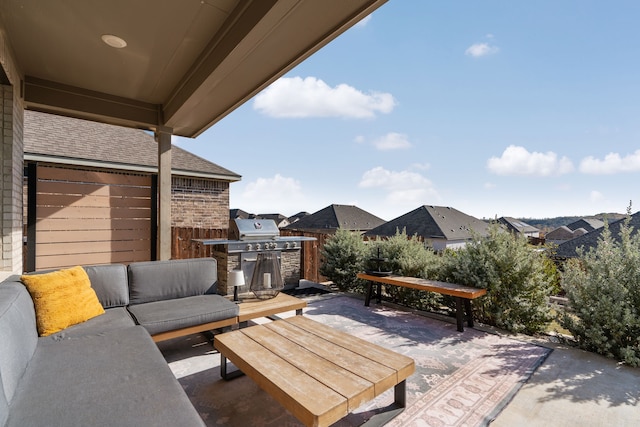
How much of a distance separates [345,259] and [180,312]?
3572mm

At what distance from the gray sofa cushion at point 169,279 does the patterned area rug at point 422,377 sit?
514mm

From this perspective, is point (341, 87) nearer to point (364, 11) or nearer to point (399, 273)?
point (399, 273)

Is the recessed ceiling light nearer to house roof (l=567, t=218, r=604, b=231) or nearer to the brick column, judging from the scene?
the brick column

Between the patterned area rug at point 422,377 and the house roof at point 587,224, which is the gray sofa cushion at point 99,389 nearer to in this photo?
the patterned area rug at point 422,377

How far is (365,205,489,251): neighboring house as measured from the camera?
18531mm

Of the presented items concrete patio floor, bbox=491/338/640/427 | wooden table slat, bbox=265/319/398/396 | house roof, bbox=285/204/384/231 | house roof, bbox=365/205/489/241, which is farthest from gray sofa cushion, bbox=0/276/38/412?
house roof, bbox=285/204/384/231

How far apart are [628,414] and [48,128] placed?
10.1 meters

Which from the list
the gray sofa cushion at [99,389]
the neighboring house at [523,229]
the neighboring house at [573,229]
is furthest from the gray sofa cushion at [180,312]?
the neighboring house at [573,229]

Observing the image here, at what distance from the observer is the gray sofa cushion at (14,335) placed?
140cm

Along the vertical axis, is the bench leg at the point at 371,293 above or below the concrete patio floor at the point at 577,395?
above

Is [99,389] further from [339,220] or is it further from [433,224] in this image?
[339,220]

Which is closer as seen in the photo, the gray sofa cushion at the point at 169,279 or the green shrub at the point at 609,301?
the green shrub at the point at 609,301

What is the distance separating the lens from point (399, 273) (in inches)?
199

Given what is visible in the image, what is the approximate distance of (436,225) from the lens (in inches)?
748
